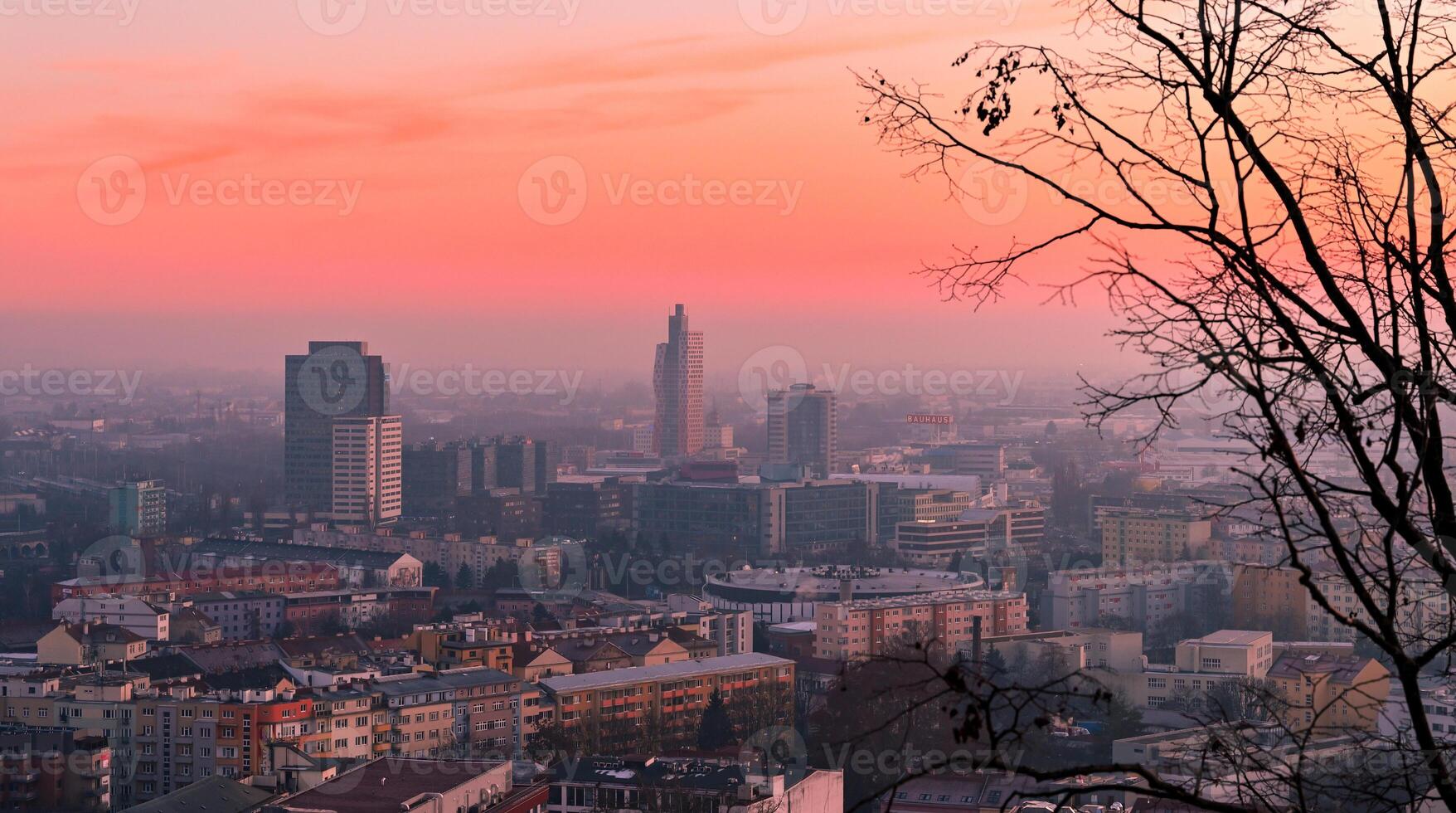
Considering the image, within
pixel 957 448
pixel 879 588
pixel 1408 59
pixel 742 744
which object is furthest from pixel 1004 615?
pixel 957 448

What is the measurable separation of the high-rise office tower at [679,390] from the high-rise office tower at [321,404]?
1008 cm

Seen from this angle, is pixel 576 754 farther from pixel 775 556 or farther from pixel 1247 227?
pixel 775 556

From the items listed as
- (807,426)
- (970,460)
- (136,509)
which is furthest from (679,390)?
(136,509)

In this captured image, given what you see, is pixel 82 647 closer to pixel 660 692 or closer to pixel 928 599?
pixel 660 692

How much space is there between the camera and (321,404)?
107 ft

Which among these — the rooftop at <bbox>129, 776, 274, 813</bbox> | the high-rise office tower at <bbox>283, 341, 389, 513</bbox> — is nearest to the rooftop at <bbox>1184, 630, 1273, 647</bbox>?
the rooftop at <bbox>129, 776, 274, 813</bbox>

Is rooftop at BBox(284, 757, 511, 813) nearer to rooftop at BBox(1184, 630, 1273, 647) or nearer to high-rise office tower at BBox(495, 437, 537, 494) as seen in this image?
rooftop at BBox(1184, 630, 1273, 647)

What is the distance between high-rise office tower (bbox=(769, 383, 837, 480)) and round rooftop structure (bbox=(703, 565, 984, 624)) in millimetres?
14093

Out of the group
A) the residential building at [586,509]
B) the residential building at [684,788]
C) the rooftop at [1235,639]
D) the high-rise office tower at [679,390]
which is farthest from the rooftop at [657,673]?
the high-rise office tower at [679,390]

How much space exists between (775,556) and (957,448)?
13.4 m

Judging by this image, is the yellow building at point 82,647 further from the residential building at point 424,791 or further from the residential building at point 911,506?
the residential building at point 911,506

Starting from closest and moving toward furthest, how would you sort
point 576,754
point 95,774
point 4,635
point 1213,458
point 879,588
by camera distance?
point 95,774, point 576,754, point 4,635, point 879,588, point 1213,458

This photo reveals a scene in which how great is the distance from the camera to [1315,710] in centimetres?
127

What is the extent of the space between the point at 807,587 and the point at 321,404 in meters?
14.4
